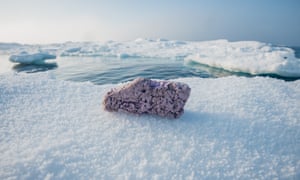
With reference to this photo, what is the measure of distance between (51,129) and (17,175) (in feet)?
3.01

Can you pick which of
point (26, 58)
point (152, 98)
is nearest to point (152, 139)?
point (152, 98)

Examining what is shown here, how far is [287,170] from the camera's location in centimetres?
205

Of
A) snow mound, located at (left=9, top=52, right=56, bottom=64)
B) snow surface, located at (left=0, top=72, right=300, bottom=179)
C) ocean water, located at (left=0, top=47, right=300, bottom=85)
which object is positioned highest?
snow mound, located at (left=9, top=52, right=56, bottom=64)

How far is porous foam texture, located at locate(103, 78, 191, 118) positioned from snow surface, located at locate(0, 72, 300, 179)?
14 centimetres

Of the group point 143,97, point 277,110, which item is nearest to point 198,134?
point 143,97

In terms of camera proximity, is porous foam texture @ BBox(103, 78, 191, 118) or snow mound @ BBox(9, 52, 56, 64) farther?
snow mound @ BBox(9, 52, 56, 64)

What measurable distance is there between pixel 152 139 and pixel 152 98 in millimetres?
720

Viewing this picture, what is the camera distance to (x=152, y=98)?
2.98m

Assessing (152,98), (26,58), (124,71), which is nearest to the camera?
(152,98)

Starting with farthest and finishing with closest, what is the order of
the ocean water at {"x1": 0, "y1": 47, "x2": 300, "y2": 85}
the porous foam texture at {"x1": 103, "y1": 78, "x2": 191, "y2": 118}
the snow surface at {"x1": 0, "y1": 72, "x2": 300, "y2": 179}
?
the ocean water at {"x1": 0, "y1": 47, "x2": 300, "y2": 85}, the porous foam texture at {"x1": 103, "y1": 78, "x2": 191, "y2": 118}, the snow surface at {"x1": 0, "y1": 72, "x2": 300, "y2": 179}

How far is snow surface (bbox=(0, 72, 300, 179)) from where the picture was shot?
6.60 ft

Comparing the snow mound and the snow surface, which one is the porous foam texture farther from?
the snow mound

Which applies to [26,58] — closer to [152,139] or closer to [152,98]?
[152,98]

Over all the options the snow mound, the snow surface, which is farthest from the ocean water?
the snow surface
